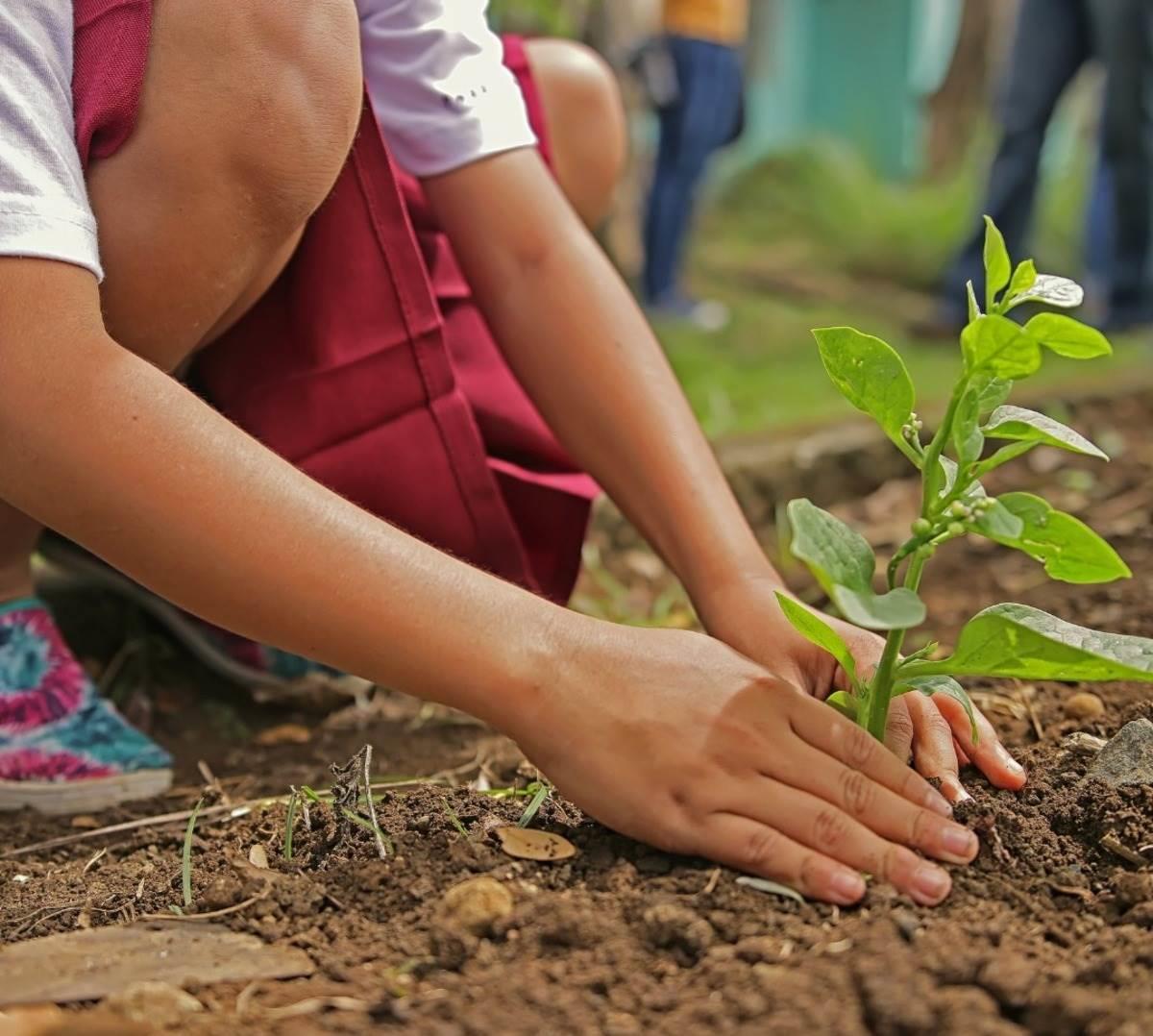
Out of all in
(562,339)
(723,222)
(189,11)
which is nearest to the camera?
(189,11)

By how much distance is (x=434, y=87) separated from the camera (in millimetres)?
1576

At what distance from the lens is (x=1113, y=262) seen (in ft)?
13.9

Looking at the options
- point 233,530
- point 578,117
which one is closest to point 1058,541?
point 233,530

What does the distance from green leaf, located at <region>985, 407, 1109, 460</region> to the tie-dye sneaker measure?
1.02m

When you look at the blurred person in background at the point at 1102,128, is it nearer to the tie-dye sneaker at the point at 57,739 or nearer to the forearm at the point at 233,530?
the tie-dye sneaker at the point at 57,739

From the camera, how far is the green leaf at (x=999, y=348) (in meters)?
1.00

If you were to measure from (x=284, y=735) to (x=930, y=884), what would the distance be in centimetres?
99

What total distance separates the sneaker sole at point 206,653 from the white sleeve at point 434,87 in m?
0.68

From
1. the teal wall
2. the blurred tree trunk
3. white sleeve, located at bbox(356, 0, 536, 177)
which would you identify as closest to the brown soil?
white sleeve, located at bbox(356, 0, 536, 177)

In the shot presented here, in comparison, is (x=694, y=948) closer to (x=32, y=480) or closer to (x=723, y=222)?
(x=32, y=480)

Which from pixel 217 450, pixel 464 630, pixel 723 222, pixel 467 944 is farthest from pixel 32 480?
pixel 723 222

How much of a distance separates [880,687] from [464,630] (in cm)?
33

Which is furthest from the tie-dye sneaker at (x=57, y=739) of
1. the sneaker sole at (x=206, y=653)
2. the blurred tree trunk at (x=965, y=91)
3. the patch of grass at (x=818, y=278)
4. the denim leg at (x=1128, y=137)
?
the blurred tree trunk at (x=965, y=91)

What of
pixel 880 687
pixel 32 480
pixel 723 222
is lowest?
pixel 723 222
